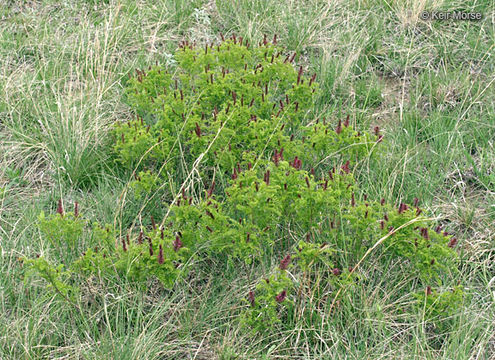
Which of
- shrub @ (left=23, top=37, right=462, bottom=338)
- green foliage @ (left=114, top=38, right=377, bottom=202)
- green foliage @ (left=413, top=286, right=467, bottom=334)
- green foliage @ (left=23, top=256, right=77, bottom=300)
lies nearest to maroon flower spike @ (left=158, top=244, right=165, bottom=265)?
shrub @ (left=23, top=37, right=462, bottom=338)

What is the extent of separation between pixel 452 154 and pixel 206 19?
2.38 metres

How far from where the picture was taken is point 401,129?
14.4 ft

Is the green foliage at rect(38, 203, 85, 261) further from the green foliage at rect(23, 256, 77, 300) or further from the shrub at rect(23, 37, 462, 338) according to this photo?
the green foliage at rect(23, 256, 77, 300)

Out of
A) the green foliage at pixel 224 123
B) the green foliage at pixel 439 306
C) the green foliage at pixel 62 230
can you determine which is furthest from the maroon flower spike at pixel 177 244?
the green foliage at pixel 439 306

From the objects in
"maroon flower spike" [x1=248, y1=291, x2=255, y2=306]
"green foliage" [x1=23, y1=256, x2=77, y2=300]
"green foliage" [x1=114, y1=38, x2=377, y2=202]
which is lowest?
"maroon flower spike" [x1=248, y1=291, x2=255, y2=306]

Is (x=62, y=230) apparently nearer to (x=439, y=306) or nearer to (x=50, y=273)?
(x=50, y=273)

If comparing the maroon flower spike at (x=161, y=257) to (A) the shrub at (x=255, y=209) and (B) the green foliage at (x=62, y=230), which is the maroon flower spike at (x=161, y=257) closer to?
(A) the shrub at (x=255, y=209)

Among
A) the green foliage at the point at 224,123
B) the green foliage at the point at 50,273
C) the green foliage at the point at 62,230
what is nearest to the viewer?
the green foliage at the point at 50,273

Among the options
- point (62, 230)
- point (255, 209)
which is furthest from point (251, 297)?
point (62, 230)

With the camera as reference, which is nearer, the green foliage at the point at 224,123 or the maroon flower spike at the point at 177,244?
the maroon flower spike at the point at 177,244

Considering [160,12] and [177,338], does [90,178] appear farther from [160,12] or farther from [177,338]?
[160,12]

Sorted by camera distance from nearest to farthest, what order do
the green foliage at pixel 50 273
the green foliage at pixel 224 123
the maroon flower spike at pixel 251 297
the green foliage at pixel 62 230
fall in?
the green foliage at pixel 50 273 < the maroon flower spike at pixel 251 297 < the green foliage at pixel 62 230 < the green foliage at pixel 224 123

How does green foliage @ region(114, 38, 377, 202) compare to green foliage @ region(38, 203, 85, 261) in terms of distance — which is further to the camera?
green foliage @ region(114, 38, 377, 202)

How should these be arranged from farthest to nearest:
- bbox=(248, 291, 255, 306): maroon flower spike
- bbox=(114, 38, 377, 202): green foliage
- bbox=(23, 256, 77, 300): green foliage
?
bbox=(114, 38, 377, 202): green foliage < bbox=(248, 291, 255, 306): maroon flower spike < bbox=(23, 256, 77, 300): green foliage
